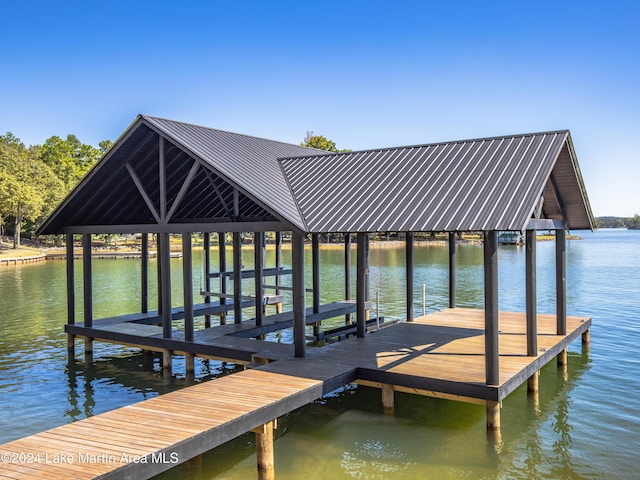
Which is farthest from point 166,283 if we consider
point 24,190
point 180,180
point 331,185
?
point 24,190

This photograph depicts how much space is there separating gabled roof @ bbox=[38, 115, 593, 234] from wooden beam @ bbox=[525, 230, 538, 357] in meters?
0.68

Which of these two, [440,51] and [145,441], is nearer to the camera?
[145,441]

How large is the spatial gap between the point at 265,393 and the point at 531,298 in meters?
6.57

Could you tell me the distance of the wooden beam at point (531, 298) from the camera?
11.8m

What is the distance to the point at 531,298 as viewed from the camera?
1215 cm

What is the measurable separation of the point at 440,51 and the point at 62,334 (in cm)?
2096

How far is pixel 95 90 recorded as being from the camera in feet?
153

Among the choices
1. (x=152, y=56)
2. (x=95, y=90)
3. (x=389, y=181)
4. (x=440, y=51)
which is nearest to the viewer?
(x=389, y=181)

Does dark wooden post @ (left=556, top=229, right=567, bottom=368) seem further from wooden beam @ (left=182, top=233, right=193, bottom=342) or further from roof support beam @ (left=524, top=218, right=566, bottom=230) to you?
wooden beam @ (left=182, top=233, right=193, bottom=342)

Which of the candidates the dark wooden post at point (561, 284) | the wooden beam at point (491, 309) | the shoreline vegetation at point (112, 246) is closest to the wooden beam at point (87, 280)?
the wooden beam at point (491, 309)

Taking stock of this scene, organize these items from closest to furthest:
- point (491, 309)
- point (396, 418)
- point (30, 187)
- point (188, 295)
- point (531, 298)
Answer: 1. point (491, 309)
2. point (396, 418)
3. point (531, 298)
4. point (188, 295)
5. point (30, 187)

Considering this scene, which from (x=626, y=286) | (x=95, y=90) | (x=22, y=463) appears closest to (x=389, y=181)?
(x=22, y=463)

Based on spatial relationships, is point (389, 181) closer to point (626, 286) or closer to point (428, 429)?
point (428, 429)

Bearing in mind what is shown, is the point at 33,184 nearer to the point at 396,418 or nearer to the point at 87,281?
the point at 87,281
